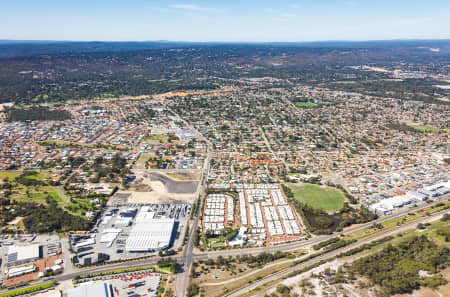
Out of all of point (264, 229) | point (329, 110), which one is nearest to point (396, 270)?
point (264, 229)

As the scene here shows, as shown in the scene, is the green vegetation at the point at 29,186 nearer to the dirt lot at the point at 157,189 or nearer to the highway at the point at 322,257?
the dirt lot at the point at 157,189

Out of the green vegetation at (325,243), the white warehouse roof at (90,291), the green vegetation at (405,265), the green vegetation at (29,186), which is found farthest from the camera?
the green vegetation at (29,186)

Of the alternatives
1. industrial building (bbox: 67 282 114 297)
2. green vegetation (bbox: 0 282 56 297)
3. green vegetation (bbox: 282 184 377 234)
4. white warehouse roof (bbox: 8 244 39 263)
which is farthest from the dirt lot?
green vegetation (bbox: 282 184 377 234)

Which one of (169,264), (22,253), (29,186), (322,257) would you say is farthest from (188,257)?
(29,186)

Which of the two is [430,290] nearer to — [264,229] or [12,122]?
[264,229]

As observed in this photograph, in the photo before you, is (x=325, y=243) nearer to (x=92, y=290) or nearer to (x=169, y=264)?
(x=169, y=264)

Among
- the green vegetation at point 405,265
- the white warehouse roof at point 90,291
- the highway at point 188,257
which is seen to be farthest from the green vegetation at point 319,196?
the white warehouse roof at point 90,291
